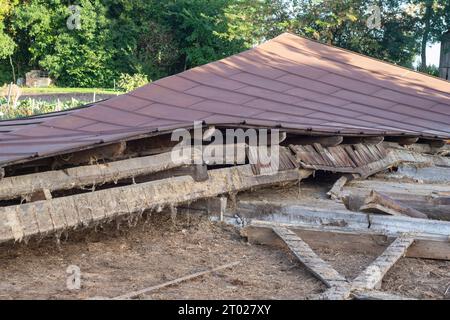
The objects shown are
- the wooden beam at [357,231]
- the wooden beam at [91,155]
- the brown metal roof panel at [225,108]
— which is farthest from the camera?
the brown metal roof panel at [225,108]

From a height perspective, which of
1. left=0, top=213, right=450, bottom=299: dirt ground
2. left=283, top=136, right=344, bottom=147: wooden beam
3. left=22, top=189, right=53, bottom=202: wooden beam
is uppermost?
left=283, top=136, right=344, bottom=147: wooden beam

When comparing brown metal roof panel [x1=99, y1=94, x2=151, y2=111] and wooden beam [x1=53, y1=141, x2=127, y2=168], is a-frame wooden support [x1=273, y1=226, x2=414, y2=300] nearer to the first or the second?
wooden beam [x1=53, y1=141, x2=127, y2=168]

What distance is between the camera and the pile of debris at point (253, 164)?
3688mm

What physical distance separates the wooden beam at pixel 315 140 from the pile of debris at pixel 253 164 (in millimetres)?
11

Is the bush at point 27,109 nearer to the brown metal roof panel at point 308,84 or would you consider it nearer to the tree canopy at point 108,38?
the brown metal roof panel at point 308,84

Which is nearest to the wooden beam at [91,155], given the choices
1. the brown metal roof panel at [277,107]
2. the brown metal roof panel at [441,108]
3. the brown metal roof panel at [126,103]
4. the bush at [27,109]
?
the brown metal roof panel at [126,103]

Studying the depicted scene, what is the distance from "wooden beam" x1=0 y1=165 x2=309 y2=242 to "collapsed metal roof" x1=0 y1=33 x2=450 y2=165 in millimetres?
299

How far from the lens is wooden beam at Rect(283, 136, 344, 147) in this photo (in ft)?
16.7

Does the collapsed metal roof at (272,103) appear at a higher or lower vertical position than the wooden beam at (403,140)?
higher

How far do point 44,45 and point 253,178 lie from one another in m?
22.5

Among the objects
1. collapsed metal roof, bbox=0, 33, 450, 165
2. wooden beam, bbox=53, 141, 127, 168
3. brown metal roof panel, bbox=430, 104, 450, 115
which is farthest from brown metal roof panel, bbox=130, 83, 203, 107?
brown metal roof panel, bbox=430, 104, 450, 115

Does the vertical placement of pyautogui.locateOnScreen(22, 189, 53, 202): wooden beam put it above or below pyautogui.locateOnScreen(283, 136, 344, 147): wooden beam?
below

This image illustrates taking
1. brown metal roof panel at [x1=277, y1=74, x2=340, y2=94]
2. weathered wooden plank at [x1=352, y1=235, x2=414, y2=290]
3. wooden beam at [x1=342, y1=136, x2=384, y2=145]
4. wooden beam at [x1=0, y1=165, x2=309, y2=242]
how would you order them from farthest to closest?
brown metal roof panel at [x1=277, y1=74, x2=340, y2=94] < wooden beam at [x1=342, y1=136, x2=384, y2=145] < wooden beam at [x1=0, y1=165, x2=309, y2=242] < weathered wooden plank at [x1=352, y1=235, x2=414, y2=290]

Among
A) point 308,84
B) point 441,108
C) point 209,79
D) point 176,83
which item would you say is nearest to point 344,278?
point 176,83
